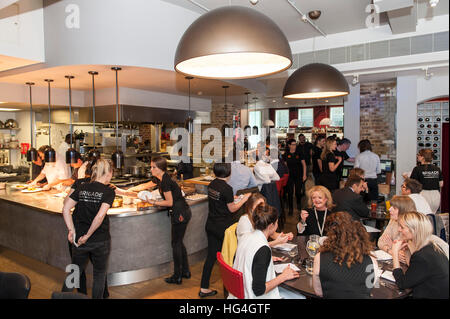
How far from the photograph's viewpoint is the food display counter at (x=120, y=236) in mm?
4121

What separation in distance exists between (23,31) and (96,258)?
3024mm

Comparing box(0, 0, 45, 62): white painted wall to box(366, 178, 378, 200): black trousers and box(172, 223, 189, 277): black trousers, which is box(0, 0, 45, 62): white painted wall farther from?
box(366, 178, 378, 200): black trousers

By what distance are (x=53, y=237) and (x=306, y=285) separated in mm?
3484

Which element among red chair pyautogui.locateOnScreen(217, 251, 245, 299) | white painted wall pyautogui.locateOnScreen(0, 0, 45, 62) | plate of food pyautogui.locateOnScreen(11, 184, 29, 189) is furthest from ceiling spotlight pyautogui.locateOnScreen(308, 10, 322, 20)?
plate of food pyautogui.locateOnScreen(11, 184, 29, 189)

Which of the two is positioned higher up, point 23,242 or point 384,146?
point 384,146

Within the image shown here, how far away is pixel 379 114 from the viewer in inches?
276

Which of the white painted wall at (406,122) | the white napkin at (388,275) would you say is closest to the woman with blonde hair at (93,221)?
the white napkin at (388,275)

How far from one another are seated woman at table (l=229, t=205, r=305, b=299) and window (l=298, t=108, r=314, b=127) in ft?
52.7

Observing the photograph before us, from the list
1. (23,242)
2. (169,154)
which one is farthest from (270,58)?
(169,154)

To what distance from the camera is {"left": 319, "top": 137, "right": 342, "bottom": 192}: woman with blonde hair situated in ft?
21.1

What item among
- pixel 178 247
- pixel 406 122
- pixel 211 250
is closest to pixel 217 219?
pixel 211 250

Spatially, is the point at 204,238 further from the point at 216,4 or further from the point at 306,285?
the point at 216,4

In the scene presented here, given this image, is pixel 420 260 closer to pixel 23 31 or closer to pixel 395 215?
pixel 395 215
